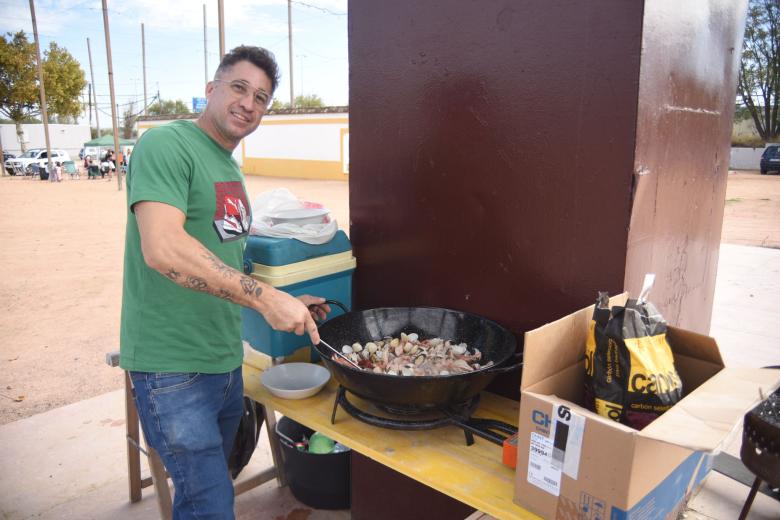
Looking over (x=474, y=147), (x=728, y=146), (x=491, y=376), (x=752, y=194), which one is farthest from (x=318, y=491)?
(x=752, y=194)

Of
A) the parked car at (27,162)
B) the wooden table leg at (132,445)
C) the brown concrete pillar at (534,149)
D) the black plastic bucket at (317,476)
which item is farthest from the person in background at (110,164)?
the brown concrete pillar at (534,149)

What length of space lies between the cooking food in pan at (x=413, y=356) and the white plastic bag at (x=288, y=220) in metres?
0.50

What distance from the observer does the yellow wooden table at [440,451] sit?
1434mm

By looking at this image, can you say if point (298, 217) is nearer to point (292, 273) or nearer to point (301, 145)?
point (292, 273)

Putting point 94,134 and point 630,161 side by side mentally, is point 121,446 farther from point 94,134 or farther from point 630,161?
point 94,134

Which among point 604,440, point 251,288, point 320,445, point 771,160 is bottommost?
point 320,445

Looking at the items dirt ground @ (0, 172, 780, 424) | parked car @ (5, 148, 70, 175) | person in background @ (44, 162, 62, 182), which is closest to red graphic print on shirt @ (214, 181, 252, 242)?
dirt ground @ (0, 172, 780, 424)

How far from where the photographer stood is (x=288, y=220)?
2283 millimetres

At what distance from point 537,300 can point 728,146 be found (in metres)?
1.51

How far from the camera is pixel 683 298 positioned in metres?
2.37

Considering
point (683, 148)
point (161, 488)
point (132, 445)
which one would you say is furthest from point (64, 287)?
point (683, 148)

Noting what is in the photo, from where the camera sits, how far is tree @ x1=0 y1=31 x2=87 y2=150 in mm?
29922

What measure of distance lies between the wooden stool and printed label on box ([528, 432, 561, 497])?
5.16 ft

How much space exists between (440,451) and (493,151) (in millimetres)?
1012
